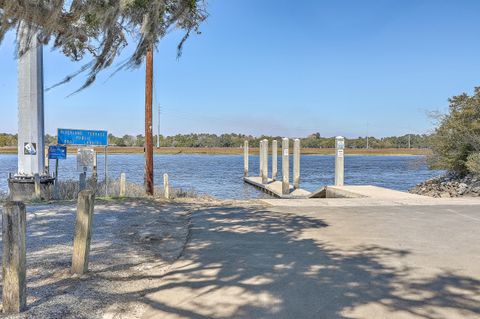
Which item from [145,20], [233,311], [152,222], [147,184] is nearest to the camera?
[233,311]

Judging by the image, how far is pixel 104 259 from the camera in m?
5.76

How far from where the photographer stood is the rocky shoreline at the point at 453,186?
17.1m

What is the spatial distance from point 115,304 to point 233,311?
112 cm

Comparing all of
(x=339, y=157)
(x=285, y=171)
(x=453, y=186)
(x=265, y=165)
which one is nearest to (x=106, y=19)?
(x=339, y=157)

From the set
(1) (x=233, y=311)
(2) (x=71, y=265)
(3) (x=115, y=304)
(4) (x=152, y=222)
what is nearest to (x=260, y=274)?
(1) (x=233, y=311)

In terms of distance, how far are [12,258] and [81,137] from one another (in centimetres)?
1137

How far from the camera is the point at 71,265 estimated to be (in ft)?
16.9

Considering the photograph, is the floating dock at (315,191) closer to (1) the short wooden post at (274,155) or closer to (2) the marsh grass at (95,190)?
(1) the short wooden post at (274,155)

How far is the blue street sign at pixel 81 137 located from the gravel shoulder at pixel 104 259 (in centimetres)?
452

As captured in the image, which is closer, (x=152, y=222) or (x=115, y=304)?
(x=115, y=304)

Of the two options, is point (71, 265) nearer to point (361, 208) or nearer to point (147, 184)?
point (361, 208)

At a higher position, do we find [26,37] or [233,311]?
[26,37]

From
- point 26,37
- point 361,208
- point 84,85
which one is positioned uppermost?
point 26,37

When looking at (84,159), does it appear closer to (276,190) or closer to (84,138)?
(84,138)
